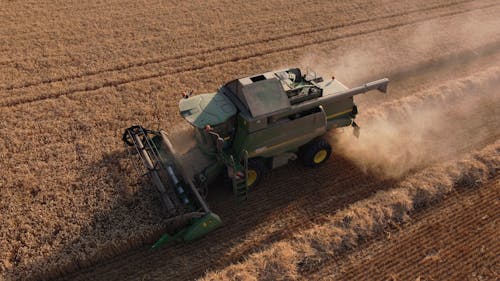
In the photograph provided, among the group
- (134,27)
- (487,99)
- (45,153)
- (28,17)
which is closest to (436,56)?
(487,99)

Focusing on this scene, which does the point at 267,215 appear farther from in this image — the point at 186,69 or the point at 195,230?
the point at 186,69

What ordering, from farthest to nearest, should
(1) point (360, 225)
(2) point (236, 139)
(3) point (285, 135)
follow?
(3) point (285, 135), (2) point (236, 139), (1) point (360, 225)

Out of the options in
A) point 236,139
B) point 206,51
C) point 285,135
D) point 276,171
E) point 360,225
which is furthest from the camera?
point 206,51

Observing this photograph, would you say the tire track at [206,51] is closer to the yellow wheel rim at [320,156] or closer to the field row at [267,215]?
the field row at [267,215]

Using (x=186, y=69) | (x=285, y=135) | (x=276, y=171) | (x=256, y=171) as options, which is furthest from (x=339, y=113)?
(x=186, y=69)

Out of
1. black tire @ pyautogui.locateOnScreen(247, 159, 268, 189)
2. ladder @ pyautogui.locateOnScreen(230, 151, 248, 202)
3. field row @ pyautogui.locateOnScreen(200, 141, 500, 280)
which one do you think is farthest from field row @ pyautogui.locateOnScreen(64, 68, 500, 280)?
ladder @ pyautogui.locateOnScreen(230, 151, 248, 202)

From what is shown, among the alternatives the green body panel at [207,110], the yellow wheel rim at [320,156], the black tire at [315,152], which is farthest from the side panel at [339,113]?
the green body panel at [207,110]
